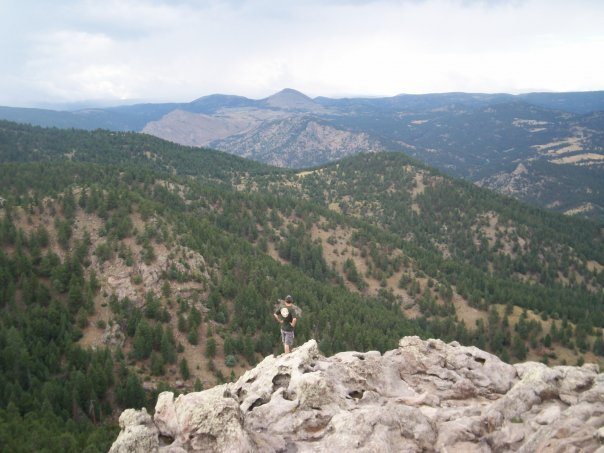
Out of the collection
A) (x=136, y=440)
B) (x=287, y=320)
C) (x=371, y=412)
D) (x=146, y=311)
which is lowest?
(x=146, y=311)

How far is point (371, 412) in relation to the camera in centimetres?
2908

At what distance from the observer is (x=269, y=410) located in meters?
32.0

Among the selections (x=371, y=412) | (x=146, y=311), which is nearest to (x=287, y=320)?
(x=371, y=412)

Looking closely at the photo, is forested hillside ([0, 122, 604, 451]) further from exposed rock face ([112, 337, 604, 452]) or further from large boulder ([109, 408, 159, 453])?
exposed rock face ([112, 337, 604, 452])

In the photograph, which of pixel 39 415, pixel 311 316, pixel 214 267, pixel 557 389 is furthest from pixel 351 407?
pixel 214 267

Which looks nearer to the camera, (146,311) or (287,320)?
(287,320)

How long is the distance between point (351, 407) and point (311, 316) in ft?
271

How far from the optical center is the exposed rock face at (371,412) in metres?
26.4

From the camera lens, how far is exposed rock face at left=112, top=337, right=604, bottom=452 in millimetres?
26406

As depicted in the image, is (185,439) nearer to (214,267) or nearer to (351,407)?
(351,407)

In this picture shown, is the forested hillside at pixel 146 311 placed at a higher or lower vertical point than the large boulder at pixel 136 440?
lower

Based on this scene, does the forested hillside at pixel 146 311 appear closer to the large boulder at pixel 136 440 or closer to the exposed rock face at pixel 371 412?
the large boulder at pixel 136 440

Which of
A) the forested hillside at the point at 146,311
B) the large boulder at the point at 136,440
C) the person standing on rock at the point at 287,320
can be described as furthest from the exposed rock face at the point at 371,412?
the forested hillside at the point at 146,311

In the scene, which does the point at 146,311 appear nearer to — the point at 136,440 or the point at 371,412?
the point at 136,440
